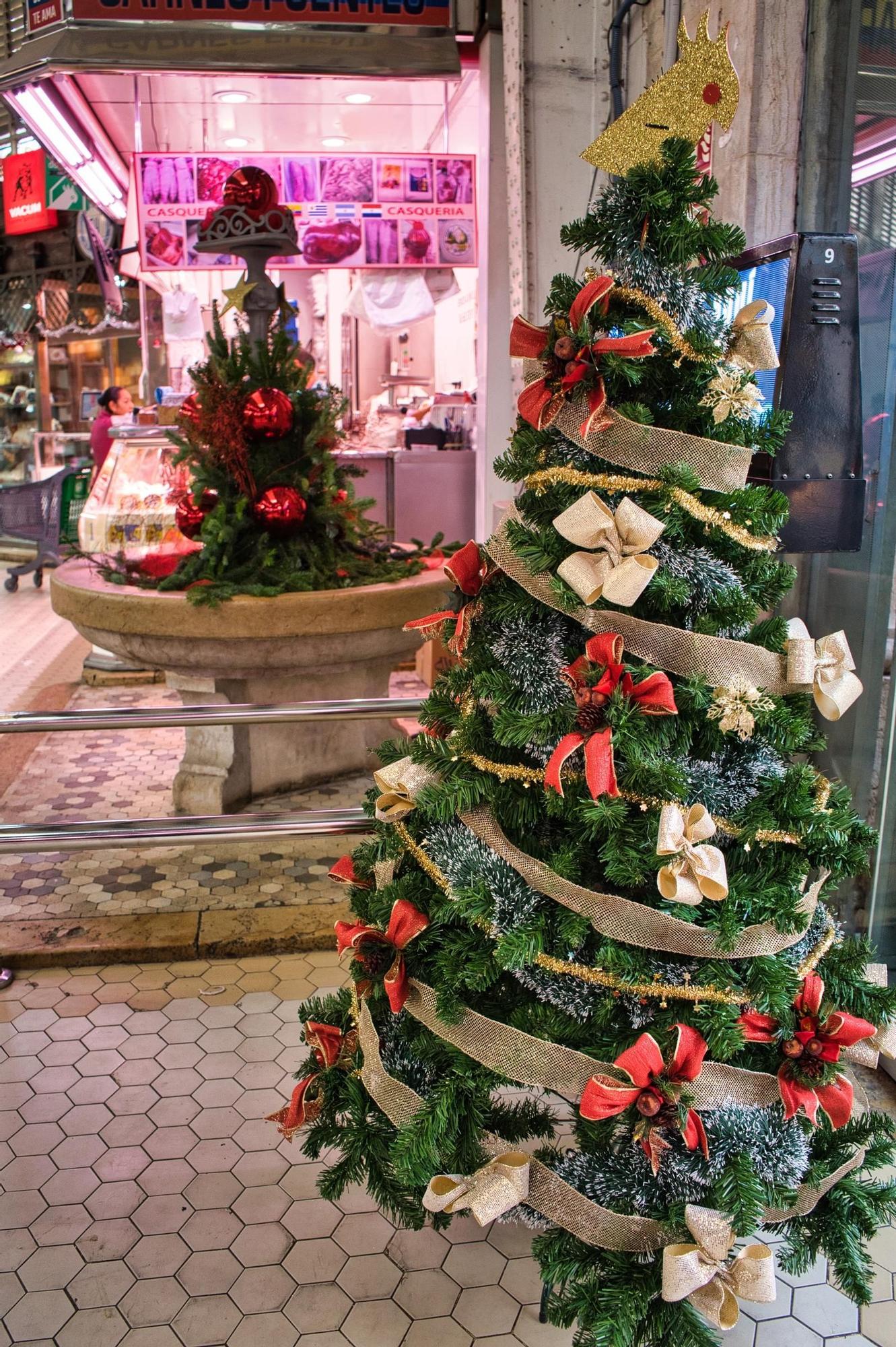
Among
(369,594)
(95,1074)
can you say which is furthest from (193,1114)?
(369,594)

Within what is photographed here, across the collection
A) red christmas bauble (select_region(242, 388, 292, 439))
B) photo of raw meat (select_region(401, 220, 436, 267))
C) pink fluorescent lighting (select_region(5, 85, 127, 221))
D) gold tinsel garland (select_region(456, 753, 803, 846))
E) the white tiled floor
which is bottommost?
the white tiled floor

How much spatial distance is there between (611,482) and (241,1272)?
4.81 feet

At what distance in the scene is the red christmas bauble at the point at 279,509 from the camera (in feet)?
11.8

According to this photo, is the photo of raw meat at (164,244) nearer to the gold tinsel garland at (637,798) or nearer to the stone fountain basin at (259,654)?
the stone fountain basin at (259,654)

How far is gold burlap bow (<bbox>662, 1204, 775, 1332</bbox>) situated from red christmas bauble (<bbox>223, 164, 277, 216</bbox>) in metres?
3.51

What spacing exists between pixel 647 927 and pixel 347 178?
5.62m

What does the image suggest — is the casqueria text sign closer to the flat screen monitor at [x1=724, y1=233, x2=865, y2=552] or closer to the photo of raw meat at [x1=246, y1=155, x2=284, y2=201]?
the photo of raw meat at [x1=246, y1=155, x2=284, y2=201]

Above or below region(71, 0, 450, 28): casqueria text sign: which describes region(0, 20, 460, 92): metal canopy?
below

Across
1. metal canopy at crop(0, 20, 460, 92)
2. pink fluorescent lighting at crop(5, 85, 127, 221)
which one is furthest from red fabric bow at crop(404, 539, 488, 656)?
pink fluorescent lighting at crop(5, 85, 127, 221)

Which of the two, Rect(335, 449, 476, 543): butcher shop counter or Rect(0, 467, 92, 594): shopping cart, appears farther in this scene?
Rect(0, 467, 92, 594): shopping cart

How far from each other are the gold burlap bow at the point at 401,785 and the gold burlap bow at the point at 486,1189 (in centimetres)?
52

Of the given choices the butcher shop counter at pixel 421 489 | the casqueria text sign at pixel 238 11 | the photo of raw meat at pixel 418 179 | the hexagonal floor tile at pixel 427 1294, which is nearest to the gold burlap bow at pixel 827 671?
the hexagonal floor tile at pixel 427 1294

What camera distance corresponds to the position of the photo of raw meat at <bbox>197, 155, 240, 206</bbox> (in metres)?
5.99

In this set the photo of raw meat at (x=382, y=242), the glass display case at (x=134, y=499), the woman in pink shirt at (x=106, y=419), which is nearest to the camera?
the glass display case at (x=134, y=499)
